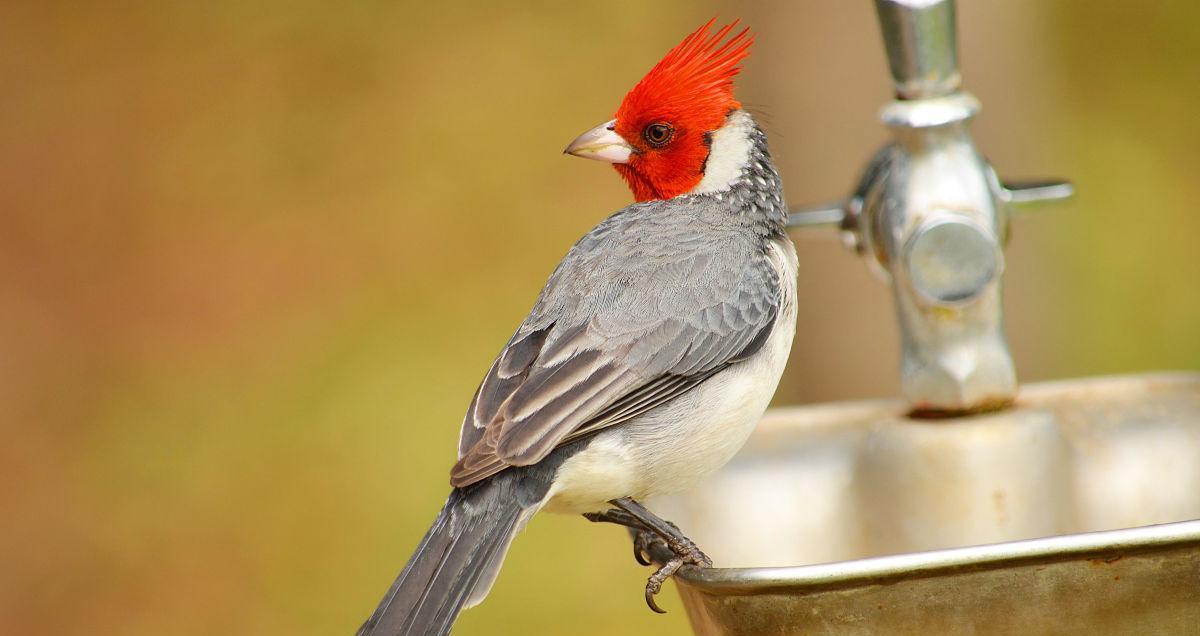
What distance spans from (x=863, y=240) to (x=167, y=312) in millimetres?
4727

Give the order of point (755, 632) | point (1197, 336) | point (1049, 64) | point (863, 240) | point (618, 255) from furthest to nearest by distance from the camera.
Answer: point (1197, 336) < point (1049, 64) < point (863, 240) < point (618, 255) < point (755, 632)

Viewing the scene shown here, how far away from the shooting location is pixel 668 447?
239cm

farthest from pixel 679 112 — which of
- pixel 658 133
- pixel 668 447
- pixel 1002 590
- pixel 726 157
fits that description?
pixel 1002 590

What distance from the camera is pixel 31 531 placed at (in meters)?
6.08

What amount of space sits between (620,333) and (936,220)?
2.25ft

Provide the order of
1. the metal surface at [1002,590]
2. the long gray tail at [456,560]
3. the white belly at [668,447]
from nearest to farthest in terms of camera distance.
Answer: the metal surface at [1002,590] < the long gray tail at [456,560] < the white belly at [668,447]

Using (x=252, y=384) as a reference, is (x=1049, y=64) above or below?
above

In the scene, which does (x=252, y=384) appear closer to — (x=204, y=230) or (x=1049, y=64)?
(x=204, y=230)

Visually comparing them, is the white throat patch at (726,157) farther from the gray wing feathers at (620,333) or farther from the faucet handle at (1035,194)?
the faucet handle at (1035,194)

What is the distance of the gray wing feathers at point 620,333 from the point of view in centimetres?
232

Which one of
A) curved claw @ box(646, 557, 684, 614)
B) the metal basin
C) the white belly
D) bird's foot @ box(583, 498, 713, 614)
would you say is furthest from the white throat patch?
curved claw @ box(646, 557, 684, 614)

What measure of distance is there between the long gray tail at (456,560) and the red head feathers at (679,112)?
0.80 m

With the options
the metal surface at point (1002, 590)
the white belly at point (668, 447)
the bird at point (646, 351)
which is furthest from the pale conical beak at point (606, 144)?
the metal surface at point (1002, 590)

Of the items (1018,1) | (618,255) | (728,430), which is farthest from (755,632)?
(1018,1)
